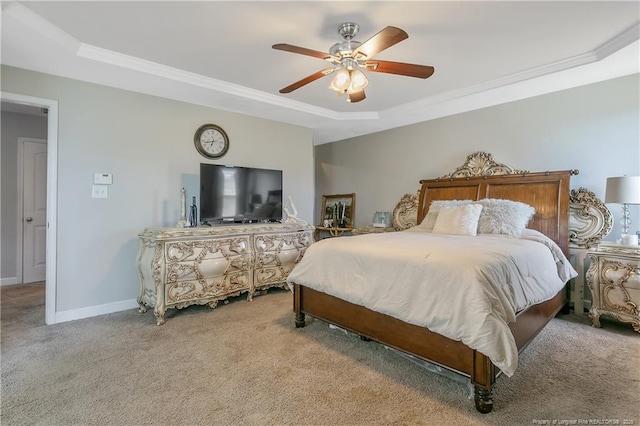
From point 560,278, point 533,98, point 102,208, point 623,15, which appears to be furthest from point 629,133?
point 102,208

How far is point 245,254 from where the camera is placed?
3.63 m

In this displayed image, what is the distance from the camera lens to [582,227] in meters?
3.37

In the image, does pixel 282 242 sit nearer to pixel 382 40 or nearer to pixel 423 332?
pixel 423 332

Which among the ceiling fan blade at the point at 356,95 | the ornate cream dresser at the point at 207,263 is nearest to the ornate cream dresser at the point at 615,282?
the ceiling fan blade at the point at 356,95

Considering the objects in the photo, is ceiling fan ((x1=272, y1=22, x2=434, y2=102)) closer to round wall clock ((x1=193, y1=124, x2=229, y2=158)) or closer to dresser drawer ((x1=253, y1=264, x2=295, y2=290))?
round wall clock ((x1=193, y1=124, x2=229, y2=158))

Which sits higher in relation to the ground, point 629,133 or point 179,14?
point 179,14

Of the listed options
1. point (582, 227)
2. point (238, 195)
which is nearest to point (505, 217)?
point (582, 227)

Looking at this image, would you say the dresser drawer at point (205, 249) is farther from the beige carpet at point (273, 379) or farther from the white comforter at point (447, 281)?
the white comforter at point (447, 281)

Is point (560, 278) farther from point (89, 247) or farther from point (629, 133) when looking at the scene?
point (89, 247)

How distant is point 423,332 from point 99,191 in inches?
137

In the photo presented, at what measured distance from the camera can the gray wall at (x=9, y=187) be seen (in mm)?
4504

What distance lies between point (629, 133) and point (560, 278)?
5.79ft

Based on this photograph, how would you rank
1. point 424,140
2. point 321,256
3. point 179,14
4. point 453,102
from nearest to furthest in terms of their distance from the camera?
point 179,14
point 321,256
point 453,102
point 424,140

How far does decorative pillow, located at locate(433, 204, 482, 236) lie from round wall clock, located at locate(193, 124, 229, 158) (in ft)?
9.67
